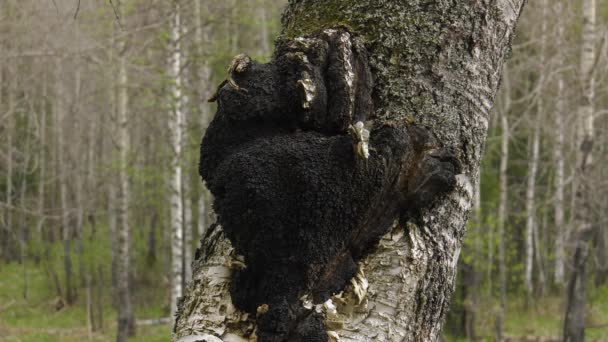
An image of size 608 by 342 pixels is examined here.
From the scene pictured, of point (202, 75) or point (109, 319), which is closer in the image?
point (202, 75)

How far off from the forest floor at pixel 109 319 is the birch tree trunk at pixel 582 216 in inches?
194

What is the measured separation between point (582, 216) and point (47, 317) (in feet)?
48.9

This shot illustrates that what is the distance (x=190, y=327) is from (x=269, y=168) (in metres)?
0.37

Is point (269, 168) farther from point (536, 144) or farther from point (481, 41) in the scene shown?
point (536, 144)

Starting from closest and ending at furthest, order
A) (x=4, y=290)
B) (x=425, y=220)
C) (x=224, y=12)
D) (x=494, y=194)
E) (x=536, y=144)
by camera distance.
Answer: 1. (x=425, y=220)
2. (x=224, y=12)
3. (x=536, y=144)
4. (x=494, y=194)
5. (x=4, y=290)

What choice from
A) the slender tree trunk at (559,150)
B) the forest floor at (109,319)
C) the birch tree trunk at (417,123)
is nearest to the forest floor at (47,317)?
the forest floor at (109,319)

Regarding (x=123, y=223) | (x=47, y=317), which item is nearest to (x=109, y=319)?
(x=47, y=317)

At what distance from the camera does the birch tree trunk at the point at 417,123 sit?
1.20m

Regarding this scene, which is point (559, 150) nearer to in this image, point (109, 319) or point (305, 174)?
point (109, 319)

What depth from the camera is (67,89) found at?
2288cm

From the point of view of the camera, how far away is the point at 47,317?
17359 mm

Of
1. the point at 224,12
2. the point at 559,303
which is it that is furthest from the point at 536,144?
the point at 224,12

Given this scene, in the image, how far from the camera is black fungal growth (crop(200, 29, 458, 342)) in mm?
1151

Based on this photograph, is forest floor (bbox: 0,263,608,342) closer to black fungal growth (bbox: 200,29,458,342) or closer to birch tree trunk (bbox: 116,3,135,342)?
birch tree trunk (bbox: 116,3,135,342)
